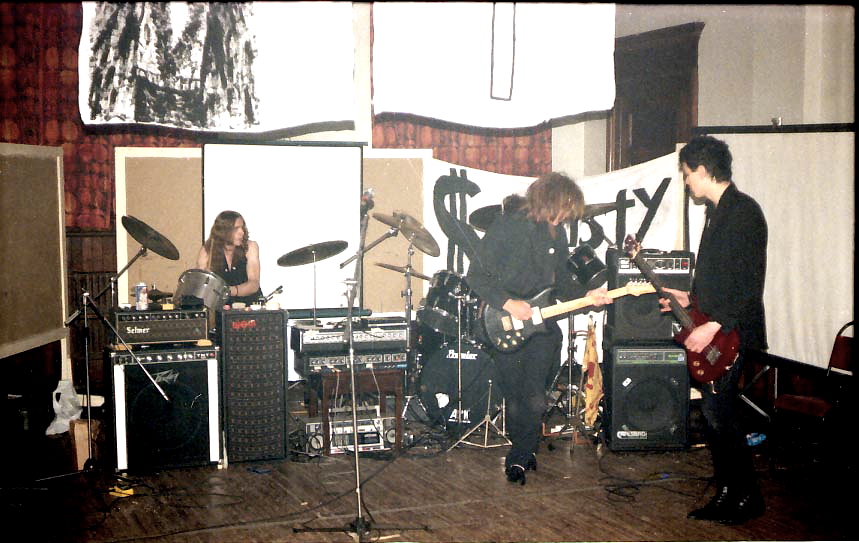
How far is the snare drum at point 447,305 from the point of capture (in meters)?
5.25

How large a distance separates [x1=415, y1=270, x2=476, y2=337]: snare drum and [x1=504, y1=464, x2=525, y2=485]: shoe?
44.2 inches

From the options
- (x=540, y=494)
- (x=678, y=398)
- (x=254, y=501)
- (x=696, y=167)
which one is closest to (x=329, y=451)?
(x=254, y=501)

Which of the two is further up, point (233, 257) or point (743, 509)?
point (233, 257)

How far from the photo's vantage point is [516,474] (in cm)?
444

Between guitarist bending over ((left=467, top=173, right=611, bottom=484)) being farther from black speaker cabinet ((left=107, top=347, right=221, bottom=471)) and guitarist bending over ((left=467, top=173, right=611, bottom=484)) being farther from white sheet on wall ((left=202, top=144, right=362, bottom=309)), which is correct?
white sheet on wall ((left=202, top=144, right=362, bottom=309))

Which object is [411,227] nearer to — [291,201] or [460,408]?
[460,408]

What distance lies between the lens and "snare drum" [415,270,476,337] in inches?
207

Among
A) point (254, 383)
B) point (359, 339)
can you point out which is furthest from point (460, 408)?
point (254, 383)

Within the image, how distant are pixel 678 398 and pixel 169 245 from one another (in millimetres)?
3388

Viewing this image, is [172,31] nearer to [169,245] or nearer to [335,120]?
[335,120]

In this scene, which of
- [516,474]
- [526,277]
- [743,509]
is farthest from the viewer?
[516,474]

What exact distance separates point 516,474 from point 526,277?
1120 millimetres

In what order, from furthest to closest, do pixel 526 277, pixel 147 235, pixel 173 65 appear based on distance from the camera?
1. pixel 147 235
2. pixel 526 277
3. pixel 173 65

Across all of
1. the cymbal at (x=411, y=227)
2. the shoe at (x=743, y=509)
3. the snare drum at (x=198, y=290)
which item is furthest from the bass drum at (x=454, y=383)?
the shoe at (x=743, y=509)
